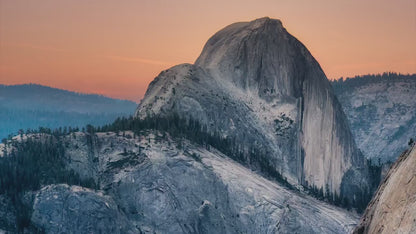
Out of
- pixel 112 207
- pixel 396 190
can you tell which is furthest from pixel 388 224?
pixel 112 207

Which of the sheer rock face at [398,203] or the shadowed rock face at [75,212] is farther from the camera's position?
the shadowed rock face at [75,212]

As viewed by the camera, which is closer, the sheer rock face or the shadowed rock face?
the sheer rock face

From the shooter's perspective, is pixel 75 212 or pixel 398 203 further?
pixel 75 212

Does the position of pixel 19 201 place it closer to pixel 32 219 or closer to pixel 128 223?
pixel 32 219

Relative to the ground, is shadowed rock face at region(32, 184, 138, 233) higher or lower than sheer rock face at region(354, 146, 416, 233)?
lower

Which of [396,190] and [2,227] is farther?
[2,227]

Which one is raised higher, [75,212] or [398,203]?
[398,203]

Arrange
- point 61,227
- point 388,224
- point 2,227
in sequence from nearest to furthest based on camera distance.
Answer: point 388,224 → point 2,227 → point 61,227

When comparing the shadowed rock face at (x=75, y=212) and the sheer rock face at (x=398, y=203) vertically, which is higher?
the sheer rock face at (x=398, y=203)
